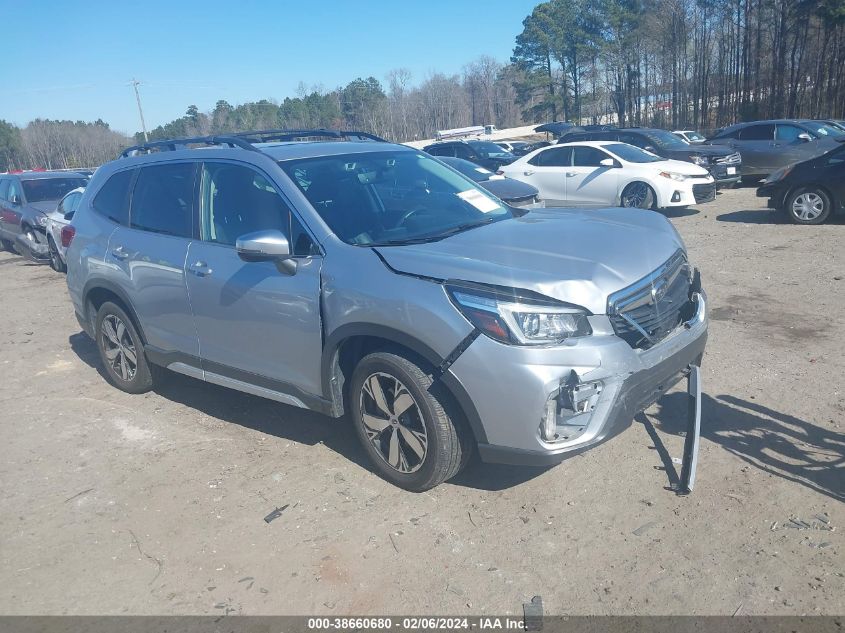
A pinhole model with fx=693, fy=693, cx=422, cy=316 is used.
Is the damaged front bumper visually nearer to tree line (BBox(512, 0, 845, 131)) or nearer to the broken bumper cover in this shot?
the broken bumper cover

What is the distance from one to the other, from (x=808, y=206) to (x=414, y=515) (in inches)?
408

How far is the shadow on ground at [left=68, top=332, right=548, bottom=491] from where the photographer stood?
162 inches

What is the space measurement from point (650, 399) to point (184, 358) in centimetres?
328

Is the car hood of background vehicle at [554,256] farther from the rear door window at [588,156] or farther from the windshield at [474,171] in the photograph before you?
the rear door window at [588,156]

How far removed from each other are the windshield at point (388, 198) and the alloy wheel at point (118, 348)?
2.35 metres

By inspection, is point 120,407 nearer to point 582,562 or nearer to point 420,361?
point 420,361

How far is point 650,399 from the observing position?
3674 millimetres

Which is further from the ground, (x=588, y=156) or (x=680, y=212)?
(x=588, y=156)

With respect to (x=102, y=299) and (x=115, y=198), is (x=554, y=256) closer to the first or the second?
(x=115, y=198)

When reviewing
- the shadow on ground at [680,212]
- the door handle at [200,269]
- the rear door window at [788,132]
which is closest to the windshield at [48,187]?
the door handle at [200,269]

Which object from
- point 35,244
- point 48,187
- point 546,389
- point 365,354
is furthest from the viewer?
point 48,187

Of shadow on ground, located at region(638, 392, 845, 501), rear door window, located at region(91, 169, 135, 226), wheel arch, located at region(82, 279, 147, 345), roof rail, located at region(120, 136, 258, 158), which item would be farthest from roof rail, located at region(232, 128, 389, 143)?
shadow on ground, located at region(638, 392, 845, 501)

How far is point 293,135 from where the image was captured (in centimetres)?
566

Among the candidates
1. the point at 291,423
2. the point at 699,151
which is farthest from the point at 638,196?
the point at 291,423
